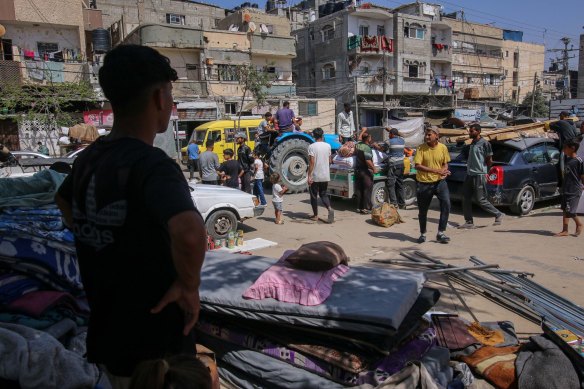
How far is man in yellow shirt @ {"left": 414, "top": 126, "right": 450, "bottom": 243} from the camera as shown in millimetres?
7594

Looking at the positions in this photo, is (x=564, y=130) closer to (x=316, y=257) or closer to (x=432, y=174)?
(x=432, y=174)

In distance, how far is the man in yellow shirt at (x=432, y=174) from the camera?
759 cm

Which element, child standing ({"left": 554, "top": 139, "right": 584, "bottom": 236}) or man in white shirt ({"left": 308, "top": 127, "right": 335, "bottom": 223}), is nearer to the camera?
child standing ({"left": 554, "top": 139, "right": 584, "bottom": 236})

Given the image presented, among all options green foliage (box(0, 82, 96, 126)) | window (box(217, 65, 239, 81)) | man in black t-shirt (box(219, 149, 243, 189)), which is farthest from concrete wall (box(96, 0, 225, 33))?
man in black t-shirt (box(219, 149, 243, 189))

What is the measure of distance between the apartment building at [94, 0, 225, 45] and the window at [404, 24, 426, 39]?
18897 millimetres

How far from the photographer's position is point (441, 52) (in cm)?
4688

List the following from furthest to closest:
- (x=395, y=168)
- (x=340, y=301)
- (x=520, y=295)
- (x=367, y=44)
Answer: (x=367, y=44) < (x=395, y=168) < (x=520, y=295) < (x=340, y=301)

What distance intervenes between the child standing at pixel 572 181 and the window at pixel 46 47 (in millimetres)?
28467

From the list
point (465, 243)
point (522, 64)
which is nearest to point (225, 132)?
point (465, 243)

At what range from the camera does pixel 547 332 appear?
349cm

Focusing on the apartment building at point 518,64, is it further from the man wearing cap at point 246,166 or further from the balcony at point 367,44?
the man wearing cap at point 246,166

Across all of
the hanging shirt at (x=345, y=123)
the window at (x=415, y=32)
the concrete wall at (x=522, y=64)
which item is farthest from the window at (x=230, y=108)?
the concrete wall at (x=522, y=64)

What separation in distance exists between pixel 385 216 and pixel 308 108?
84.3 feet

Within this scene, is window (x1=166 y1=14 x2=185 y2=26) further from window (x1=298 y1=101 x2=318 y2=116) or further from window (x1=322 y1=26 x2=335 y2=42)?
window (x1=298 y1=101 x2=318 y2=116)
